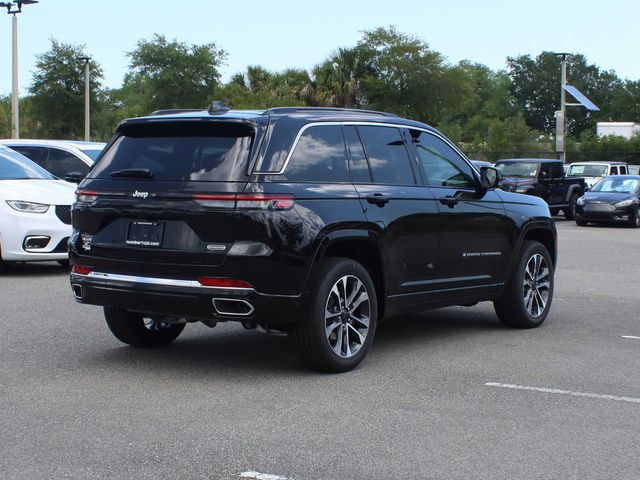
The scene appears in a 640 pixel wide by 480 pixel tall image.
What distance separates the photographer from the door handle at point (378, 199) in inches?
294

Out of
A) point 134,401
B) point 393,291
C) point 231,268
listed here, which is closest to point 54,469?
point 134,401

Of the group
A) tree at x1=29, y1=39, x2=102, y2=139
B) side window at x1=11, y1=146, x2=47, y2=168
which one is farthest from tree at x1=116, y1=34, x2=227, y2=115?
side window at x1=11, y1=146, x2=47, y2=168

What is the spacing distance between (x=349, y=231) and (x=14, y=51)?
1204 inches

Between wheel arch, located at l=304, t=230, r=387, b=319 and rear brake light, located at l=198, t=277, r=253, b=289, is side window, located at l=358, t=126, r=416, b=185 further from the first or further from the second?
rear brake light, located at l=198, t=277, r=253, b=289

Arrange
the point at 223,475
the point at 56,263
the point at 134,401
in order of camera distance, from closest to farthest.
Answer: the point at 223,475 → the point at 134,401 → the point at 56,263

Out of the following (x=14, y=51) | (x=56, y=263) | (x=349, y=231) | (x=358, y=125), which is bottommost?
(x=56, y=263)

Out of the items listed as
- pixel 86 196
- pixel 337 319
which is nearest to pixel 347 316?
pixel 337 319

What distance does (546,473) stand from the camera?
4.99m

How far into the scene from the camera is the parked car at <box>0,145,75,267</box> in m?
12.9

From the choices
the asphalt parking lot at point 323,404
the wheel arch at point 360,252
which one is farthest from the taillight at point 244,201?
the asphalt parking lot at point 323,404

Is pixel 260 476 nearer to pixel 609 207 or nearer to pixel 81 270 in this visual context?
pixel 81 270

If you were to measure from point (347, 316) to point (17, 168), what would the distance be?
812 cm

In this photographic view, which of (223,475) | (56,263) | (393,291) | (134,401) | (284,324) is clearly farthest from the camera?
(56,263)

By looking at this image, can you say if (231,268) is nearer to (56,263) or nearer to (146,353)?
(146,353)
